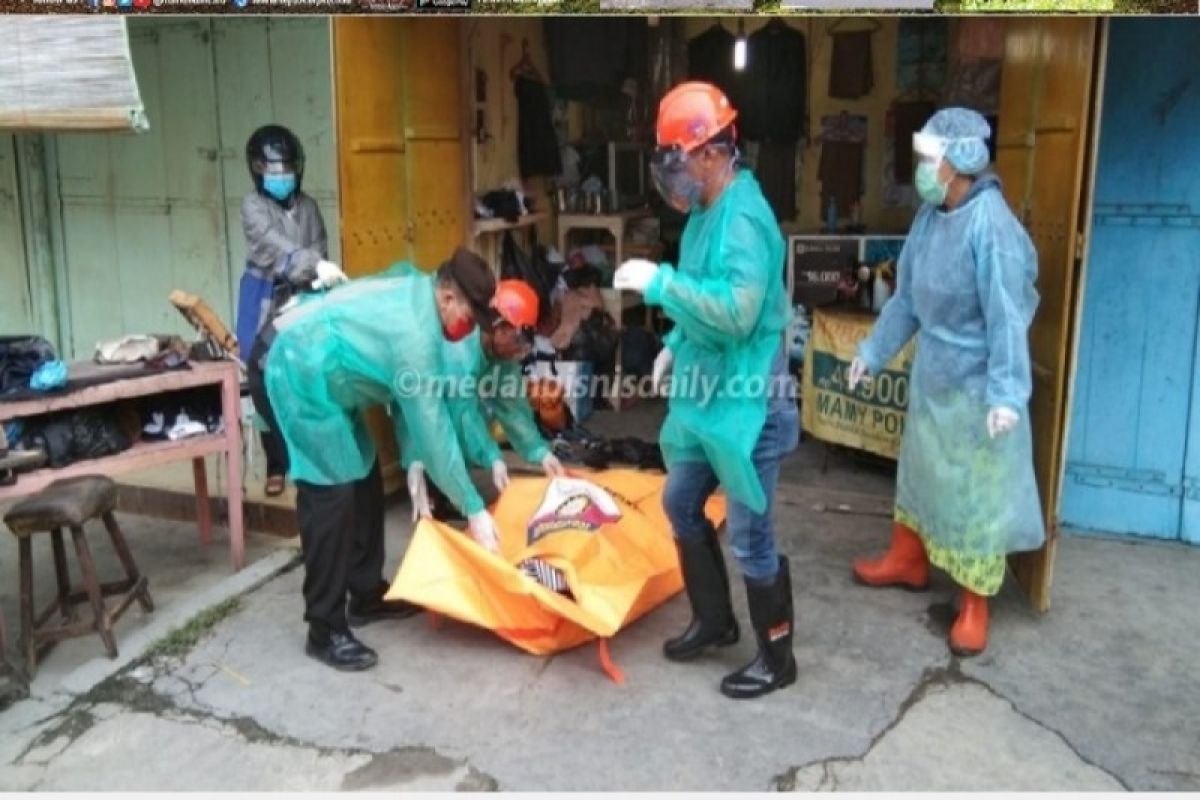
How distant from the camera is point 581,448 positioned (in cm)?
604

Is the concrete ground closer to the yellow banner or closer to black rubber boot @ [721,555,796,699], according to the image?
black rubber boot @ [721,555,796,699]

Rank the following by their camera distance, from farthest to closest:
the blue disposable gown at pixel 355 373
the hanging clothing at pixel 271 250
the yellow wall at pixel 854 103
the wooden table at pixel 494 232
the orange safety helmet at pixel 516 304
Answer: the yellow wall at pixel 854 103 → the wooden table at pixel 494 232 → the hanging clothing at pixel 271 250 → the orange safety helmet at pixel 516 304 → the blue disposable gown at pixel 355 373

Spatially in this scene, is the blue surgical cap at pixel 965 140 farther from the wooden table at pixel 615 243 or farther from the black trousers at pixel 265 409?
the wooden table at pixel 615 243

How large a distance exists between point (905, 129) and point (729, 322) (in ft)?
15.7

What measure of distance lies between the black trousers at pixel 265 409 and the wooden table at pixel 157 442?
12cm

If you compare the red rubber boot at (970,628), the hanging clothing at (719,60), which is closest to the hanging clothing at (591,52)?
the hanging clothing at (719,60)


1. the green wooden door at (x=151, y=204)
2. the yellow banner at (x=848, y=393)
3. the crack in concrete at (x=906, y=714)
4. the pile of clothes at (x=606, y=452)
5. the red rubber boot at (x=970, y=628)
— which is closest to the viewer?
the crack in concrete at (x=906, y=714)

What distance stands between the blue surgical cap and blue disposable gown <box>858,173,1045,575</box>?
0.24ft

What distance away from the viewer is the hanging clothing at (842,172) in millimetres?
7691

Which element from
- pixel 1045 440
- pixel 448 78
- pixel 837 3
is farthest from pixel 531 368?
pixel 837 3

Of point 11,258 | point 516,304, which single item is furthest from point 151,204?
point 516,304

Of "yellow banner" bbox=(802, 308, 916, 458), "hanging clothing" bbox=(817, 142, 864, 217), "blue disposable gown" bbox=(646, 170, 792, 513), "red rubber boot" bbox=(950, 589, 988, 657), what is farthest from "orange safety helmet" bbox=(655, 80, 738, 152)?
"hanging clothing" bbox=(817, 142, 864, 217)

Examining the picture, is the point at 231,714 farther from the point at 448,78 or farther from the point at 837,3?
the point at 448,78

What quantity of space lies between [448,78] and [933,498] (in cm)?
311
